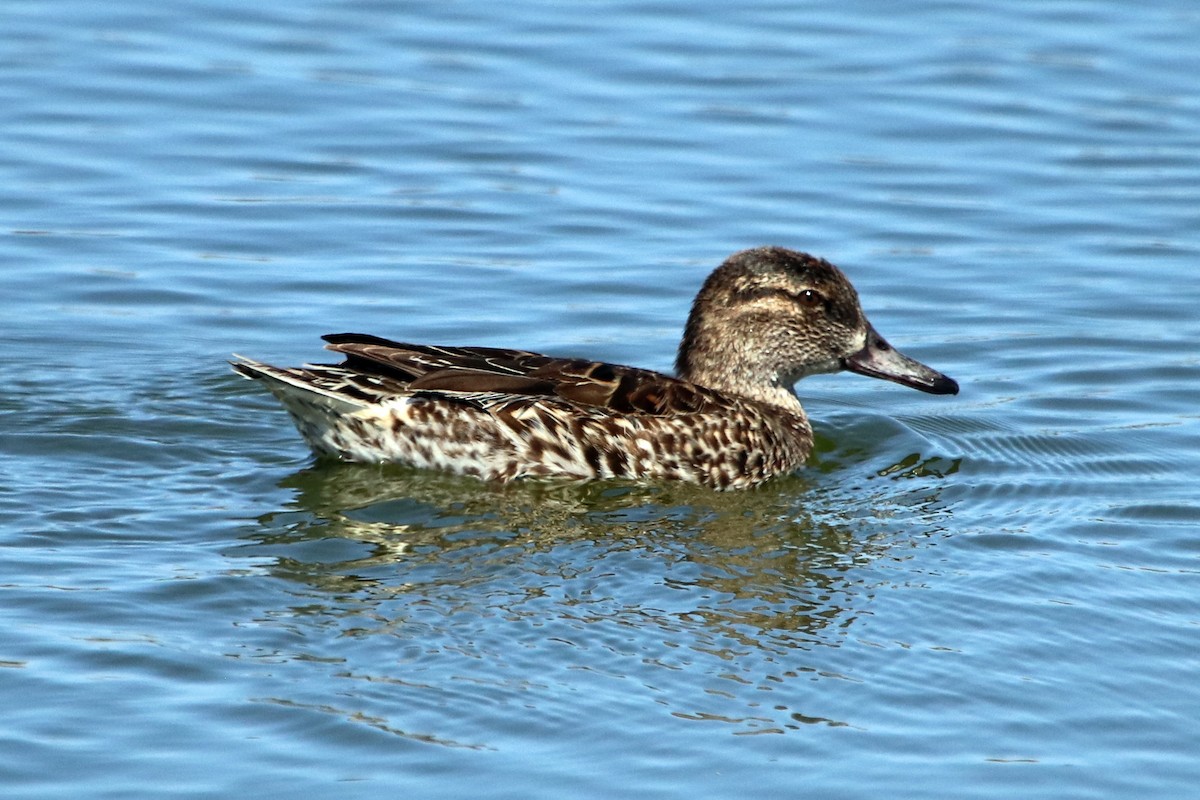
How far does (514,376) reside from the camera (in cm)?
1005

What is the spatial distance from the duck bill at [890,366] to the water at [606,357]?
381mm

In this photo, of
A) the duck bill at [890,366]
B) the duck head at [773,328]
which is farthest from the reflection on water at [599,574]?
the duck head at [773,328]

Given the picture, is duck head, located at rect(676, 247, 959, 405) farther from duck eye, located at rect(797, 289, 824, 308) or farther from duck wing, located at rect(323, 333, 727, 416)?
duck wing, located at rect(323, 333, 727, 416)

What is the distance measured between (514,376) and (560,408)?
0.27 meters

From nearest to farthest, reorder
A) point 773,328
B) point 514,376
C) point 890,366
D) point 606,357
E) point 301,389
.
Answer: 1. point 301,389
2. point 514,376
3. point 773,328
4. point 890,366
5. point 606,357

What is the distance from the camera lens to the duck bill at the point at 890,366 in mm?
11258

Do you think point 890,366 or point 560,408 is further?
Answer: point 890,366

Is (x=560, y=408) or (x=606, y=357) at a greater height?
(x=560, y=408)

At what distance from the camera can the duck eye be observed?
11.0 meters

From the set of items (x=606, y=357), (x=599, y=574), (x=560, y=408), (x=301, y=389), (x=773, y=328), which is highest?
(x=773, y=328)

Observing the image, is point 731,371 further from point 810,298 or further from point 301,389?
point 301,389

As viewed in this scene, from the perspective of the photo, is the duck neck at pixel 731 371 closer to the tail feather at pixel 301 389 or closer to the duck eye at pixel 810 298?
the duck eye at pixel 810 298

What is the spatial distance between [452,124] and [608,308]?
12.1 feet

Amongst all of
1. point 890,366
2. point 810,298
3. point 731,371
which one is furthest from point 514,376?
point 890,366
